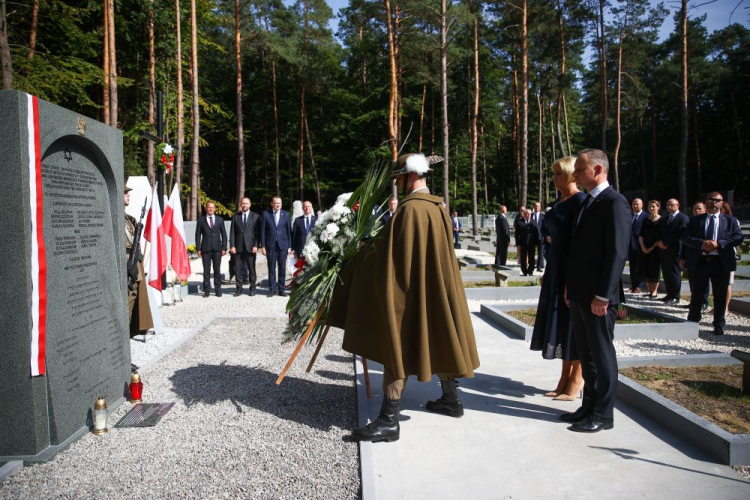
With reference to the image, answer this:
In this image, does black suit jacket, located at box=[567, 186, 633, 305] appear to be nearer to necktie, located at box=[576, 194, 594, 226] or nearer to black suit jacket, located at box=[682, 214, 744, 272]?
necktie, located at box=[576, 194, 594, 226]

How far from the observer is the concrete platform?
301cm

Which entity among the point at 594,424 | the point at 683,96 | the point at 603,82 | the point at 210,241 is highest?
the point at 603,82

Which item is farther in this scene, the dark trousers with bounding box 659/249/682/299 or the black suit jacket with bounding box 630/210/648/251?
the black suit jacket with bounding box 630/210/648/251

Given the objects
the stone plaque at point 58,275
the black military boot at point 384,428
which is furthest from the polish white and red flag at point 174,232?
the black military boot at point 384,428

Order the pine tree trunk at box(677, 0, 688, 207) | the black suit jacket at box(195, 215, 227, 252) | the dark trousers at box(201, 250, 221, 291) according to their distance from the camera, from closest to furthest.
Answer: the black suit jacket at box(195, 215, 227, 252) → the dark trousers at box(201, 250, 221, 291) → the pine tree trunk at box(677, 0, 688, 207)

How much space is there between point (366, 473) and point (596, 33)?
30223 mm

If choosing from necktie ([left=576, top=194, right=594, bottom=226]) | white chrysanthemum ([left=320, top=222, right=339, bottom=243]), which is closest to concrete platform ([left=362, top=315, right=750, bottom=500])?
white chrysanthemum ([left=320, top=222, right=339, bottom=243])

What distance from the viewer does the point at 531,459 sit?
3.42 metres

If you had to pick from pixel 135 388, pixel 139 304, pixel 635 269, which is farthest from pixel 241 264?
pixel 635 269

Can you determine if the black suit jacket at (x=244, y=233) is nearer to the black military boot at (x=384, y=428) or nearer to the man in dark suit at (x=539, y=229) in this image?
the man in dark suit at (x=539, y=229)

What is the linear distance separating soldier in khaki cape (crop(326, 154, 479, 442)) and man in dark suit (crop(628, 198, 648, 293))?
7988 mm

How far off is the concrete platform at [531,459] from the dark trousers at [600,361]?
0.24m

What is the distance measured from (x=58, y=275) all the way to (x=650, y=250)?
32.4 feet

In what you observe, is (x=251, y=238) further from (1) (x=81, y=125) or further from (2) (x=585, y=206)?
(2) (x=585, y=206)
